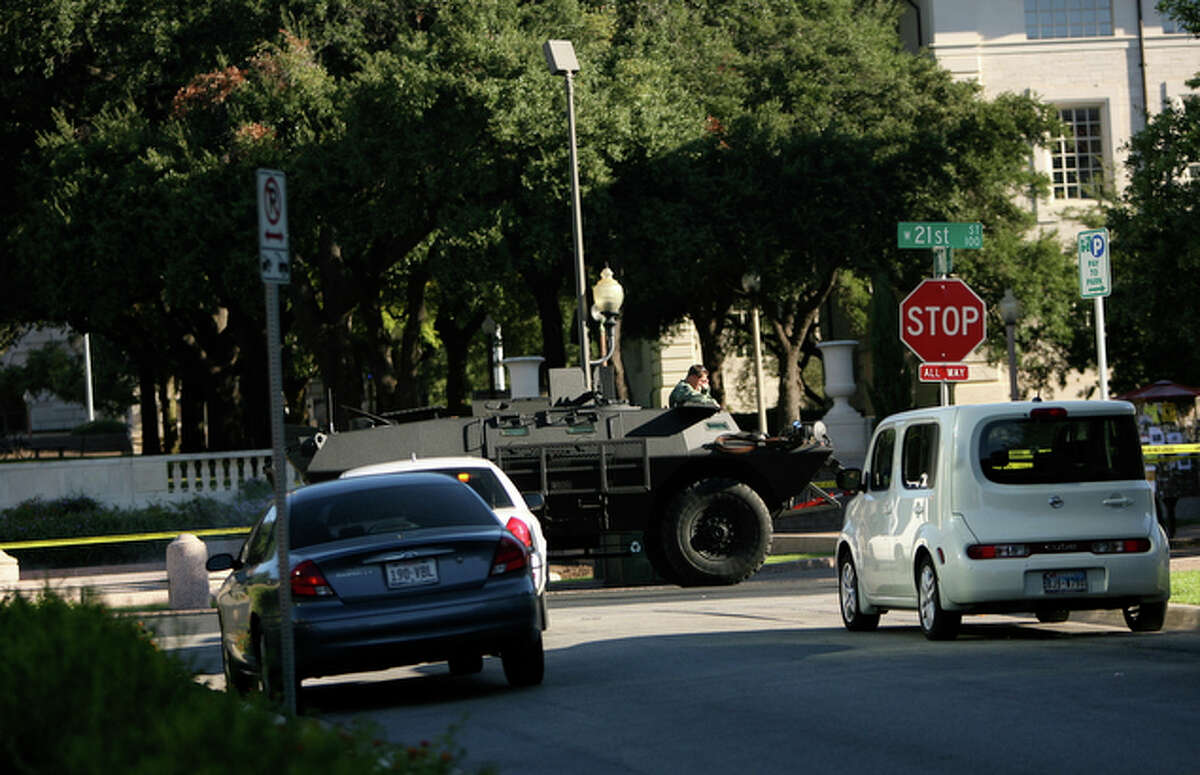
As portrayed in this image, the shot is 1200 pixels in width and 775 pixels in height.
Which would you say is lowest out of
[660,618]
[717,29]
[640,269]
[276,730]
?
[660,618]

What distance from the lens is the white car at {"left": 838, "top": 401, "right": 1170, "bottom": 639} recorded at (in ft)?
42.0

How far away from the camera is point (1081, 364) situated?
51.1 metres

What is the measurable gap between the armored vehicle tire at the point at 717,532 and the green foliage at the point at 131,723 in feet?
40.9

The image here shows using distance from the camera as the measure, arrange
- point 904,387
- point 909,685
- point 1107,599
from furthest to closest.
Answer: point 904,387
point 1107,599
point 909,685

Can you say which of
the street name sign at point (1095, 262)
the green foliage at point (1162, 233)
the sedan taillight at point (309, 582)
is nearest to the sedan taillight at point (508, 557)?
the sedan taillight at point (309, 582)

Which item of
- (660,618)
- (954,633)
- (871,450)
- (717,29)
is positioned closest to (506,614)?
(954,633)

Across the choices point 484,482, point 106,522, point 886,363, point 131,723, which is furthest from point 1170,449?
point 131,723

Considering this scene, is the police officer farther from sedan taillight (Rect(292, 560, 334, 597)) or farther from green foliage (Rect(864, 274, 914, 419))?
green foliage (Rect(864, 274, 914, 419))

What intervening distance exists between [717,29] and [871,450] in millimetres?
29386

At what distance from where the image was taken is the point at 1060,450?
1318cm

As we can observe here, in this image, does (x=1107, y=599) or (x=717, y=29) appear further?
(x=717, y=29)

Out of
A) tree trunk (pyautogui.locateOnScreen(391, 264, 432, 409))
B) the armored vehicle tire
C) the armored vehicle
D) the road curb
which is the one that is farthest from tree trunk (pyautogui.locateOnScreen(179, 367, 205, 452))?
the road curb

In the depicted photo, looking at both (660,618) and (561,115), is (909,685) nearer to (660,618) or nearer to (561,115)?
(660,618)

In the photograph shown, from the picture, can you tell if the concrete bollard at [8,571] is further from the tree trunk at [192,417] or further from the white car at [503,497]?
the tree trunk at [192,417]
